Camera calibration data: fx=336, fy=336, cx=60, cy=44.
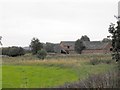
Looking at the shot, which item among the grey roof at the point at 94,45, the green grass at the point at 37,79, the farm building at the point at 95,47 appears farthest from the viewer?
the grey roof at the point at 94,45

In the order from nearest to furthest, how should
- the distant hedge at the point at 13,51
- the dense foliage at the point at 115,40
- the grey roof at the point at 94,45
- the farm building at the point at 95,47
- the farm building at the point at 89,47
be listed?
the dense foliage at the point at 115,40 < the distant hedge at the point at 13,51 < the farm building at the point at 89,47 < the farm building at the point at 95,47 < the grey roof at the point at 94,45

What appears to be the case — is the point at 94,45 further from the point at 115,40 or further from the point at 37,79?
the point at 115,40

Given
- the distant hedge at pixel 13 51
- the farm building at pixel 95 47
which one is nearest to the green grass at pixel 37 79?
the distant hedge at pixel 13 51

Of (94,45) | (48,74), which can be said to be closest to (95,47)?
(94,45)

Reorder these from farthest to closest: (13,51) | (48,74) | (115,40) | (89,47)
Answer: (89,47), (13,51), (48,74), (115,40)

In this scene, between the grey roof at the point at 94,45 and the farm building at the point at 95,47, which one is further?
the grey roof at the point at 94,45

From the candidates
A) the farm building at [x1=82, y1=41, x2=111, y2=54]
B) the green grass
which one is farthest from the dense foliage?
the farm building at [x1=82, y1=41, x2=111, y2=54]

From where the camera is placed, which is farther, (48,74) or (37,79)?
(48,74)

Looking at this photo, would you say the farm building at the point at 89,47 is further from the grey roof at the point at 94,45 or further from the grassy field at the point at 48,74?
the grassy field at the point at 48,74

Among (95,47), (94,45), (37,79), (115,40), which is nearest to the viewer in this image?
(115,40)

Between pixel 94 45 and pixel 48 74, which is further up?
pixel 94 45

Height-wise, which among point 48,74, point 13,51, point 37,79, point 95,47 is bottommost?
point 37,79

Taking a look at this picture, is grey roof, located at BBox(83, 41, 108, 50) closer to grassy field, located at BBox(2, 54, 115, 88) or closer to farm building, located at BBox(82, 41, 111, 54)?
farm building, located at BBox(82, 41, 111, 54)

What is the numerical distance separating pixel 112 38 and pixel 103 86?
33.6 ft
